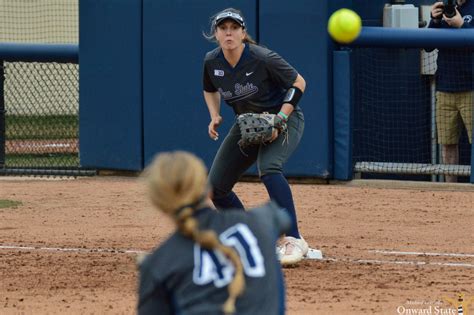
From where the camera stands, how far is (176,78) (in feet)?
41.4

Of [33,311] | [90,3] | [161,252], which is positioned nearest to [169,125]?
[90,3]

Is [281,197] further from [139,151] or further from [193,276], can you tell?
[139,151]

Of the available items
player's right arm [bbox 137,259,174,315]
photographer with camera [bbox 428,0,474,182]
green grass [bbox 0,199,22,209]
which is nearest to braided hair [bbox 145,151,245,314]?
player's right arm [bbox 137,259,174,315]

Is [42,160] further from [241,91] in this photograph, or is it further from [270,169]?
[270,169]

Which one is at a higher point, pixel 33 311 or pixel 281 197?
pixel 281 197

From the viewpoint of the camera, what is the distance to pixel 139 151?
42.0ft

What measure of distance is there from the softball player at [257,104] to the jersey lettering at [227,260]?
3870 mm

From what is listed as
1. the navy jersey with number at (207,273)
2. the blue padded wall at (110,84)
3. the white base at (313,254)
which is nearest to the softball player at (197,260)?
the navy jersey with number at (207,273)

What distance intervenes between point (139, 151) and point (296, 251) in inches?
220

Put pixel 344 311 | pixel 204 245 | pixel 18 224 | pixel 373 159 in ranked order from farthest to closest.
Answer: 1. pixel 373 159
2. pixel 18 224
3. pixel 344 311
4. pixel 204 245

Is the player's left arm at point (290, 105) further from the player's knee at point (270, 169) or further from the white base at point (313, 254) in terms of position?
the white base at point (313, 254)

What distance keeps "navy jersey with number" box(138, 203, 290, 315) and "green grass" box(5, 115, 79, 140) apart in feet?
43.8

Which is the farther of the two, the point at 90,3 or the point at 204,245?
the point at 90,3

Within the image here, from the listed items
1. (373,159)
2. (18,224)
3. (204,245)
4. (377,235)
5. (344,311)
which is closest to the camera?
(204,245)
